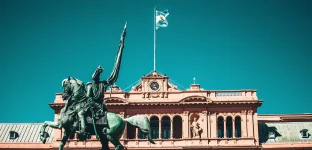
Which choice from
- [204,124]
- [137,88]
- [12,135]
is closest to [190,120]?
[204,124]

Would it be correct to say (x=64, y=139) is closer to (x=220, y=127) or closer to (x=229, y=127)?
(x=220, y=127)

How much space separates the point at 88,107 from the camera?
2364 cm

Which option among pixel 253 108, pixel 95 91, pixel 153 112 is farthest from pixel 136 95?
pixel 95 91

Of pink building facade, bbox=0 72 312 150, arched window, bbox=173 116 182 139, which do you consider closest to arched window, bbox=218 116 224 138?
pink building facade, bbox=0 72 312 150

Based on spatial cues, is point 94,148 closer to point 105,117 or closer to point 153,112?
point 153,112

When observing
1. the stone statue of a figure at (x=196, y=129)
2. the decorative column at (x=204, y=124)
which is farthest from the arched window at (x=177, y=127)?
the decorative column at (x=204, y=124)

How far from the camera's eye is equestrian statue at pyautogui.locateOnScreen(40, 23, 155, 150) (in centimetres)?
2353

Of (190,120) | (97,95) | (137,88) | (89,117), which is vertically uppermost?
(137,88)

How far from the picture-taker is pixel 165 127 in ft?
250

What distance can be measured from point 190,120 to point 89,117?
52.1 meters

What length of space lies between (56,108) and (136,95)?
1021cm

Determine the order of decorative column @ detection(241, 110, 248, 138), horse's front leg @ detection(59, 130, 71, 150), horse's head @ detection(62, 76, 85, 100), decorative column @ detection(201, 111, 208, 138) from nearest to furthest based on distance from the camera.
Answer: horse's front leg @ detection(59, 130, 71, 150), horse's head @ detection(62, 76, 85, 100), decorative column @ detection(241, 110, 248, 138), decorative column @ detection(201, 111, 208, 138)

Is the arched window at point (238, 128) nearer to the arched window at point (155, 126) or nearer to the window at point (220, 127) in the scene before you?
the window at point (220, 127)

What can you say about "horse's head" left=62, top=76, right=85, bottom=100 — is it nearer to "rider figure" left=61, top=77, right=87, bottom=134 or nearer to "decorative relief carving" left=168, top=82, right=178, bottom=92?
"rider figure" left=61, top=77, right=87, bottom=134
